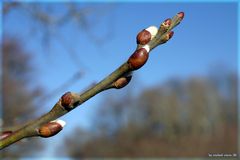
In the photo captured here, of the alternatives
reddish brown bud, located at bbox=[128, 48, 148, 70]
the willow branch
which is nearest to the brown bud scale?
the willow branch

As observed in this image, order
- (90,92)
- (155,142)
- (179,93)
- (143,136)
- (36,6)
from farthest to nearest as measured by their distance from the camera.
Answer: (179,93)
(143,136)
(155,142)
(36,6)
(90,92)

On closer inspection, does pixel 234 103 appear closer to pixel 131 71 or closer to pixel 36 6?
pixel 36 6

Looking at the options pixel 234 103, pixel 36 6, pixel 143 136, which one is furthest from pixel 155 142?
pixel 36 6

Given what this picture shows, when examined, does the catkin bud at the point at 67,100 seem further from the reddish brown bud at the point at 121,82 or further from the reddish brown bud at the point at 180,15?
the reddish brown bud at the point at 180,15

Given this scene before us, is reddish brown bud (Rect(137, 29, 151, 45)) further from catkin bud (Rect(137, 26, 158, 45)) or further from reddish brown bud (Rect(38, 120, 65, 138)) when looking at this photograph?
reddish brown bud (Rect(38, 120, 65, 138))

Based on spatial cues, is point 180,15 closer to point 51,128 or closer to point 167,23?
point 167,23

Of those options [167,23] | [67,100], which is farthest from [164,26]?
[67,100]
